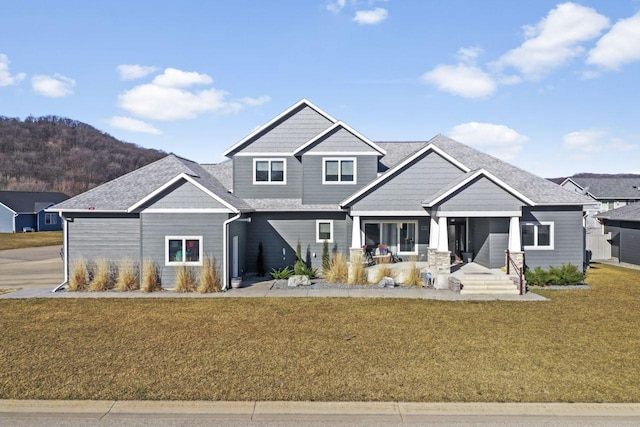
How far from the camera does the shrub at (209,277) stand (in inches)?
698

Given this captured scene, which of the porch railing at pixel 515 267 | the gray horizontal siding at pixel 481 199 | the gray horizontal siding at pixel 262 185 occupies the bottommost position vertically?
the porch railing at pixel 515 267

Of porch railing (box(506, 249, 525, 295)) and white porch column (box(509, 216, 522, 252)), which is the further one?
white porch column (box(509, 216, 522, 252))

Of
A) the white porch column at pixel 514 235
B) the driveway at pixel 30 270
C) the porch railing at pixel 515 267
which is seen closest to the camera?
the porch railing at pixel 515 267

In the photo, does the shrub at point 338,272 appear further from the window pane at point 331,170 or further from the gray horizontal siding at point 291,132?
the gray horizontal siding at point 291,132

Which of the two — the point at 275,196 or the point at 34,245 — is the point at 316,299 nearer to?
the point at 275,196

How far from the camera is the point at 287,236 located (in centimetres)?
2261

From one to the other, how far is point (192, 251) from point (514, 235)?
13.9 meters

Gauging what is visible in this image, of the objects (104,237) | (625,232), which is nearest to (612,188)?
(625,232)

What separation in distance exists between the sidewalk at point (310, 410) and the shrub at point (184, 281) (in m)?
10.4

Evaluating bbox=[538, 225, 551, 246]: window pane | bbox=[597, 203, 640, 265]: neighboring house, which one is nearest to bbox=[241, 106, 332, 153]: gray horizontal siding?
bbox=[538, 225, 551, 246]: window pane

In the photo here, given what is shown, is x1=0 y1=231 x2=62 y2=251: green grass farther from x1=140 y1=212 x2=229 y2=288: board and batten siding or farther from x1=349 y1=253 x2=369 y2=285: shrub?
x1=349 y1=253 x2=369 y2=285: shrub

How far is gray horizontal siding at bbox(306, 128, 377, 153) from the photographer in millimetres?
22375

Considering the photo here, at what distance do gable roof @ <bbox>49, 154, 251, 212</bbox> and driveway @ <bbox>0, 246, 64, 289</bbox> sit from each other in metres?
3.90

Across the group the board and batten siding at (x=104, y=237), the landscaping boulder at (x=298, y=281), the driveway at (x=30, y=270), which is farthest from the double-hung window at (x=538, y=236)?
the driveway at (x=30, y=270)
